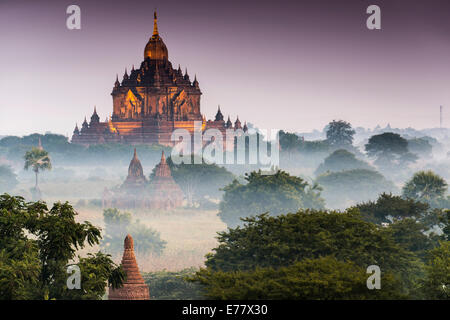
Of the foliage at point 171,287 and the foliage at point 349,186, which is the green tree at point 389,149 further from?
the foliage at point 171,287

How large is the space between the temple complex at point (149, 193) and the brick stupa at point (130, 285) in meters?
65.5

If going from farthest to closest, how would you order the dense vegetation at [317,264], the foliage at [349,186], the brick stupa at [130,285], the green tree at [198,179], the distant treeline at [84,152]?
the distant treeline at [84,152] < the foliage at [349,186] < the green tree at [198,179] < the brick stupa at [130,285] < the dense vegetation at [317,264]

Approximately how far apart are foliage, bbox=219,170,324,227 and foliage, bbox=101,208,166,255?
10.1m

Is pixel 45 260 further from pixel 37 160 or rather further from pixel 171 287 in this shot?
pixel 37 160

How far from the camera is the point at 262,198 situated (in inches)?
3797

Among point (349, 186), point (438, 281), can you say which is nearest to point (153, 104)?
point (349, 186)

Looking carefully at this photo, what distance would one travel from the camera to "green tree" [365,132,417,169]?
17925 cm

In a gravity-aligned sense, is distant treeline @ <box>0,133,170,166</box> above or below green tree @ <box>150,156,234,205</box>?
above

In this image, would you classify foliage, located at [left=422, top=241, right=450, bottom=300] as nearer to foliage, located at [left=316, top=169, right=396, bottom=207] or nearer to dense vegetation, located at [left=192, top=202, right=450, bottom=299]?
dense vegetation, located at [left=192, top=202, right=450, bottom=299]

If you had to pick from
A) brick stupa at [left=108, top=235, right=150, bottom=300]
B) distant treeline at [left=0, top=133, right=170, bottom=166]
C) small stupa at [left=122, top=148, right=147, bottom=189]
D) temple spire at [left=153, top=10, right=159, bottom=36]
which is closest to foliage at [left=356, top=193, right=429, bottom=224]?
brick stupa at [left=108, top=235, right=150, bottom=300]

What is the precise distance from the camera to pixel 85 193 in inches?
5285

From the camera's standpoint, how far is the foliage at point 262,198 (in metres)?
95.5

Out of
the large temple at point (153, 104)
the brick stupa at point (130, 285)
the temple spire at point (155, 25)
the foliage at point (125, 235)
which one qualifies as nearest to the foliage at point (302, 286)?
the brick stupa at point (130, 285)
